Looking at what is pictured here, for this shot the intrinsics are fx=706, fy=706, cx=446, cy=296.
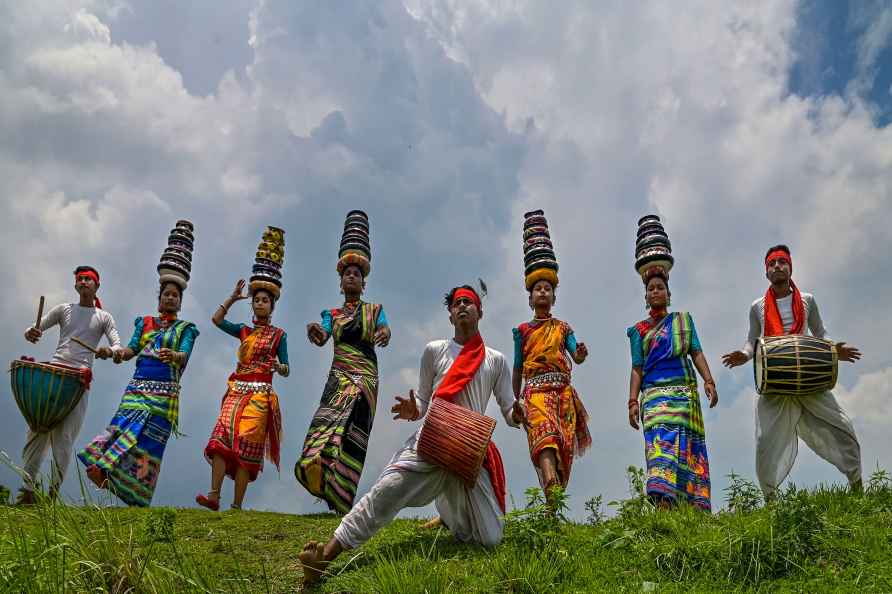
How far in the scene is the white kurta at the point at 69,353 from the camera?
26.9 feet

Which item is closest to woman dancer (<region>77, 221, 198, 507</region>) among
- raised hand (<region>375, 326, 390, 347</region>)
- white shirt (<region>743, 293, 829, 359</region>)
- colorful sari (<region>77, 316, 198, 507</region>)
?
colorful sari (<region>77, 316, 198, 507</region>)

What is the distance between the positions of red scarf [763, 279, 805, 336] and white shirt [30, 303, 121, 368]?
731 centimetres

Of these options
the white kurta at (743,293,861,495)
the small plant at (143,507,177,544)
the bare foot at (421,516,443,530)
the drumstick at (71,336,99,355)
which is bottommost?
the small plant at (143,507,177,544)

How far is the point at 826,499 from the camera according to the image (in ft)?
18.0

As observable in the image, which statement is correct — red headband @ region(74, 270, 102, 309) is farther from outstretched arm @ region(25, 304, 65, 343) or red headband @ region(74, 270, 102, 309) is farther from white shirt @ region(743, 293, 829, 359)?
white shirt @ region(743, 293, 829, 359)

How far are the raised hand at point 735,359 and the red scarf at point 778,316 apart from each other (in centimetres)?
32

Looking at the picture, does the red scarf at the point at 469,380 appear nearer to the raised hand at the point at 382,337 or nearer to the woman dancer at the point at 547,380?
the woman dancer at the point at 547,380

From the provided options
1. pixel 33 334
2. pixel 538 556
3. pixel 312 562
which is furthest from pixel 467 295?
pixel 33 334

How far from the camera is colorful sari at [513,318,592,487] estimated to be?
6.46 m

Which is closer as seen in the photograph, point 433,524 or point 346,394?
point 433,524

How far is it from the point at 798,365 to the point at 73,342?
806 centimetres

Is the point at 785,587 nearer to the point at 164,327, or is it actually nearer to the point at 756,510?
the point at 756,510

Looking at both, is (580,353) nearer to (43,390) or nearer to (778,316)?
(778,316)

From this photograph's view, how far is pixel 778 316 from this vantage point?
6906mm
